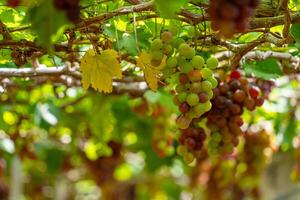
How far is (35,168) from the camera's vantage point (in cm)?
434

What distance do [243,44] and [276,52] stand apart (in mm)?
222

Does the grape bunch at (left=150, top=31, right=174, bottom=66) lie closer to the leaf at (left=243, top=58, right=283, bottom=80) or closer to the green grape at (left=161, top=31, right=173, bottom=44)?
the green grape at (left=161, top=31, right=173, bottom=44)

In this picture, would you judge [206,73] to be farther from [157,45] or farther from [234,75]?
[234,75]

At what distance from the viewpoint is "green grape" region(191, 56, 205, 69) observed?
121 cm

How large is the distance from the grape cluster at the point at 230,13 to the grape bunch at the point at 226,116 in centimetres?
86

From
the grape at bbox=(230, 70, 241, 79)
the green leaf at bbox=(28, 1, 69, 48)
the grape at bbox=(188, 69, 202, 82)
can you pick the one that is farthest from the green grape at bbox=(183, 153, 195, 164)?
the green leaf at bbox=(28, 1, 69, 48)

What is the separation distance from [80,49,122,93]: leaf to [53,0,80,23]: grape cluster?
1.81 ft

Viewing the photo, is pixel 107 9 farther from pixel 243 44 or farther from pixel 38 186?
pixel 38 186

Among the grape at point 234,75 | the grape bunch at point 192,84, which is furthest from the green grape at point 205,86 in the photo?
the grape at point 234,75

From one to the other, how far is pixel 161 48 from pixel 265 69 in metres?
0.60

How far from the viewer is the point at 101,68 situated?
4.28ft

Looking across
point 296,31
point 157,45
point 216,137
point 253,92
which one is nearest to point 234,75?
point 253,92

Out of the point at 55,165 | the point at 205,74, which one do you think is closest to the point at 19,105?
the point at 55,165

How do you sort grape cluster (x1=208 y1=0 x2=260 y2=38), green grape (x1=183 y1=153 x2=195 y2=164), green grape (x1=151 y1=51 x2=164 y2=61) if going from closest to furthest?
grape cluster (x1=208 y1=0 x2=260 y2=38), green grape (x1=151 y1=51 x2=164 y2=61), green grape (x1=183 y1=153 x2=195 y2=164)
